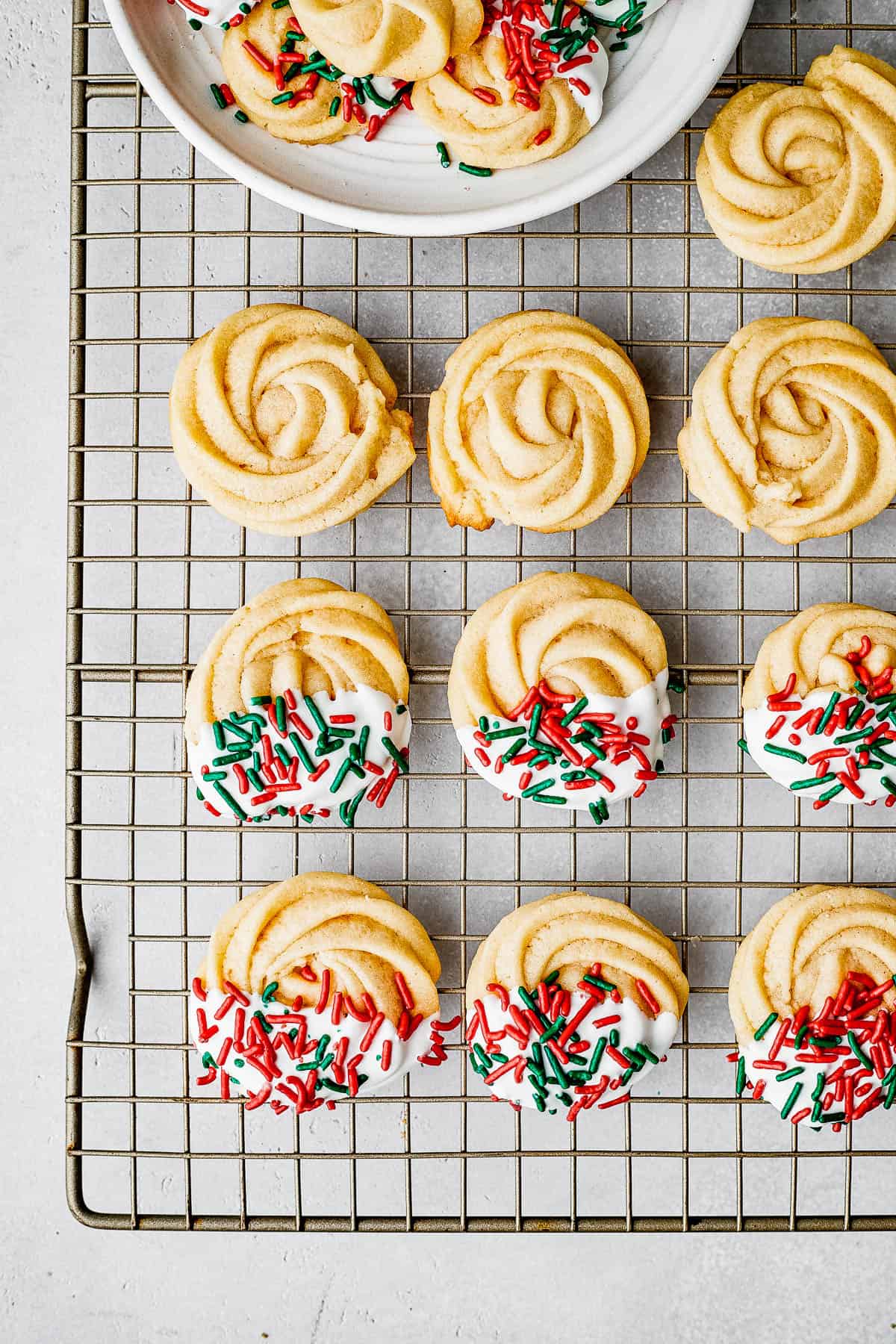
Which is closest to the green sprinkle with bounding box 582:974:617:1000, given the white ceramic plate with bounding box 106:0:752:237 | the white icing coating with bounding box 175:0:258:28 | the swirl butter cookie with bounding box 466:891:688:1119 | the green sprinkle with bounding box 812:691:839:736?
the swirl butter cookie with bounding box 466:891:688:1119

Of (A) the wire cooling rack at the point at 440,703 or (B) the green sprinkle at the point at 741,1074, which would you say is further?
(A) the wire cooling rack at the point at 440,703

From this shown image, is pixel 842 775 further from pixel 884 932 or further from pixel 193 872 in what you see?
pixel 193 872

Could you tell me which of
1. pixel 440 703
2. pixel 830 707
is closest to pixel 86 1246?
pixel 440 703

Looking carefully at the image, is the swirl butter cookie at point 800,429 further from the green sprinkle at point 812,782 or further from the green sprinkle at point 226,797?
the green sprinkle at point 226,797

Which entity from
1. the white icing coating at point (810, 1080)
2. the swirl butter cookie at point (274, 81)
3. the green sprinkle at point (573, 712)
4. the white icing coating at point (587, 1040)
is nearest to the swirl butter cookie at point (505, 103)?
the swirl butter cookie at point (274, 81)

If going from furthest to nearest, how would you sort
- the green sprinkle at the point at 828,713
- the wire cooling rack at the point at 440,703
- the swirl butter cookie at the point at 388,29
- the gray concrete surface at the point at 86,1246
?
the gray concrete surface at the point at 86,1246
the wire cooling rack at the point at 440,703
the green sprinkle at the point at 828,713
the swirl butter cookie at the point at 388,29

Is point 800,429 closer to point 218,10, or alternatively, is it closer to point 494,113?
point 494,113

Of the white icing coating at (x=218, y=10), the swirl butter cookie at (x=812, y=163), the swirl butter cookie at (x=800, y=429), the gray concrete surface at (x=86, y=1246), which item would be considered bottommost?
the gray concrete surface at (x=86, y=1246)
